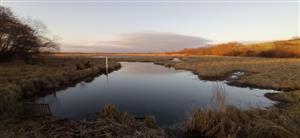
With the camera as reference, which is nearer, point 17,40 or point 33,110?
point 33,110

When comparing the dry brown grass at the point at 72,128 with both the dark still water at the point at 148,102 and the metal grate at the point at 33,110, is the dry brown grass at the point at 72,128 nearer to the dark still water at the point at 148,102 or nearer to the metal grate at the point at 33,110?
the metal grate at the point at 33,110

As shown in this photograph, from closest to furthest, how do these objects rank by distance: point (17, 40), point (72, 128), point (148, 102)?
point (72, 128), point (148, 102), point (17, 40)

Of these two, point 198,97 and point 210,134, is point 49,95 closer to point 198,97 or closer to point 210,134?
point 198,97

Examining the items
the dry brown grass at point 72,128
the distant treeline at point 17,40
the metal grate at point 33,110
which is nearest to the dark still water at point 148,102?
the metal grate at point 33,110

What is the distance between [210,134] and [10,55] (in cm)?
3324

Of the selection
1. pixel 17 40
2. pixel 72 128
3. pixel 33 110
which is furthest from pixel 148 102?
pixel 17 40

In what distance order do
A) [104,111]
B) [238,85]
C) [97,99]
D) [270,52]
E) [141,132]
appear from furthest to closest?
1. [270,52]
2. [238,85]
3. [97,99]
4. [104,111]
5. [141,132]

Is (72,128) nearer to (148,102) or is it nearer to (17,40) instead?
(148,102)

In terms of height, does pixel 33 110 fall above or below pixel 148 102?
above

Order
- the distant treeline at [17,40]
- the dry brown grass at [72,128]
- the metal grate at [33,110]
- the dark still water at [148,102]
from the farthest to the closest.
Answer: the distant treeline at [17,40] < the dark still water at [148,102] < the metal grate at [33,110] < the dry brown grass at [72,128]

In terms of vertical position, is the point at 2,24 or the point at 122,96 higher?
the point at 2,24

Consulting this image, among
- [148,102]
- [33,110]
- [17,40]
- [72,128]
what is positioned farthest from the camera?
[17,40]

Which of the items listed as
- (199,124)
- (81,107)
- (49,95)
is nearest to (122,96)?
(81,107)

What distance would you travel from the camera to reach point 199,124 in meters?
8.24
